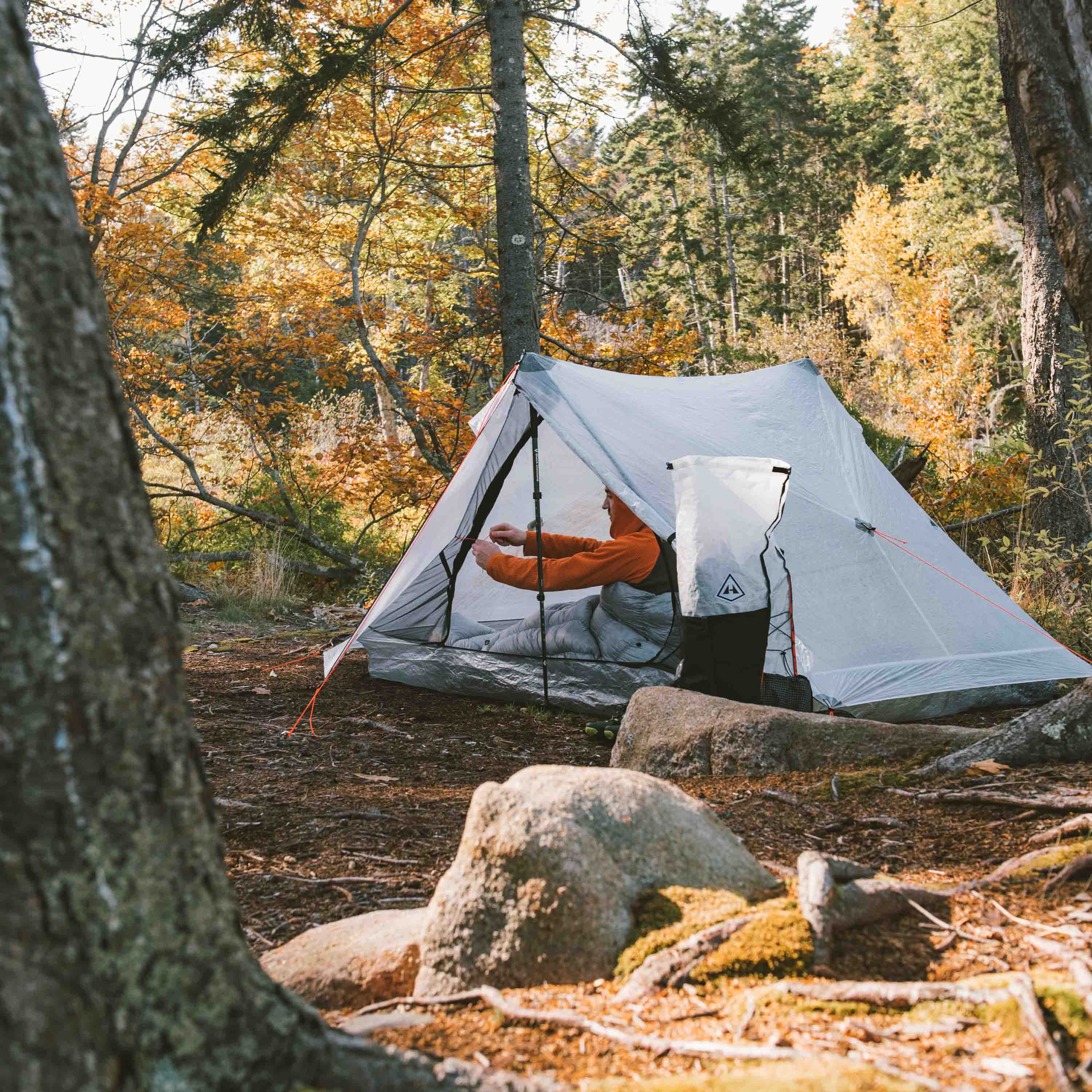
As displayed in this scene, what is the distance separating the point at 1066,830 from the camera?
1.91 meters

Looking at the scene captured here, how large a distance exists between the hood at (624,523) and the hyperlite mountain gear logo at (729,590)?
1.22m

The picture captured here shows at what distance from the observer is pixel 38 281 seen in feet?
3.22

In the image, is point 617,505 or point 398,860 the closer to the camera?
point 398,860

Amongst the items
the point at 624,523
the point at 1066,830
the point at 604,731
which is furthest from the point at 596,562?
the point at 1066,830

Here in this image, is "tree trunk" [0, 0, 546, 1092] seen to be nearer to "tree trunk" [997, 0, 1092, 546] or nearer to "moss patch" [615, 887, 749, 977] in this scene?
"moss patch" [615, 887, 749, 977]

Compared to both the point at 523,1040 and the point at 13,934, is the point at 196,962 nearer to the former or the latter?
the point at 13,934

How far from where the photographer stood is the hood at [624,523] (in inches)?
197

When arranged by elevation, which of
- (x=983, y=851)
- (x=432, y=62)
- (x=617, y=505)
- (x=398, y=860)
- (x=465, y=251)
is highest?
(x=432, y=62)

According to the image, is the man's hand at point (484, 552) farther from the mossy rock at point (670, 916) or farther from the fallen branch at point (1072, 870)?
the fallen branch at point (1072, 870)

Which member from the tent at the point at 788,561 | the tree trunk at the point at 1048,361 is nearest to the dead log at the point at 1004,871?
the tent at the point at 788,561

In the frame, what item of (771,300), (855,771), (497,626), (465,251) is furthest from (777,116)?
(855,771)

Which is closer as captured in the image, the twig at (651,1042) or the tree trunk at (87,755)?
the tree trunk at (87,755)

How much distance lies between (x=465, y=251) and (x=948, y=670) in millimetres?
9198

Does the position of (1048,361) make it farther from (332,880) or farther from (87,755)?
(87,755)
